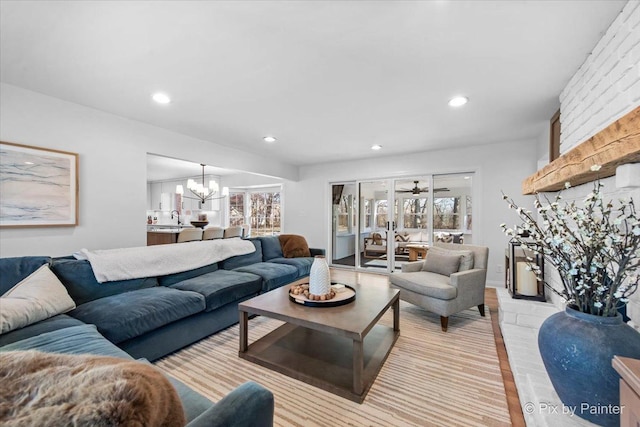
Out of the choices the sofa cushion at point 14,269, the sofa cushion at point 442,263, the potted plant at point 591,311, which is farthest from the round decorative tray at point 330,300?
the sofa cushion at point 14,269

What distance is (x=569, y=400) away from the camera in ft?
4.07

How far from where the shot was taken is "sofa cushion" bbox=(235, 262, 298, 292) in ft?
10.5

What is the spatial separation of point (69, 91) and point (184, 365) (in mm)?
2701

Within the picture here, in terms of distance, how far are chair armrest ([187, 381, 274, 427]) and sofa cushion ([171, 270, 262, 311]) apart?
177 centimetres

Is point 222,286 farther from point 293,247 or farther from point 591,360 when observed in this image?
point 591,360

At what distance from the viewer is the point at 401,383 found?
6.04 feet

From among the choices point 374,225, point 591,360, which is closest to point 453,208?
point 374,225

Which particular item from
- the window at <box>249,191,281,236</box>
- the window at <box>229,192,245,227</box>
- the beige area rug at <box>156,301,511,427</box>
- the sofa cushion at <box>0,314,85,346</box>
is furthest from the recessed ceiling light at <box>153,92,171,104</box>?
the window at <box>229,192,245,227</box>

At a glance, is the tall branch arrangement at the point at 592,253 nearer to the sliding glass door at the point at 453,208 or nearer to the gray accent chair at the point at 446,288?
the gray accent chair at the point at 446,288

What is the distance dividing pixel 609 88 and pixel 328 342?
2.66m

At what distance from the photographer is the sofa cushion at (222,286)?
2514mm

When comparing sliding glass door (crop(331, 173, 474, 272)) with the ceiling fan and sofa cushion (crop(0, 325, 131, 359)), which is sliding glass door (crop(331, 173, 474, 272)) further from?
sofa cushion (crop(0, 325, 131, 359))

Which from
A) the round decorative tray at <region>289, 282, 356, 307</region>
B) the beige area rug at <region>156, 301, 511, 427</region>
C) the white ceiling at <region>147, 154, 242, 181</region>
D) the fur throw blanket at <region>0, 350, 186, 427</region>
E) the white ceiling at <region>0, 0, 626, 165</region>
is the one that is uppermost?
the white ceiling at <region>0, 0, 626, 165</region>

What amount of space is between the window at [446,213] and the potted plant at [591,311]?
3568 mm
